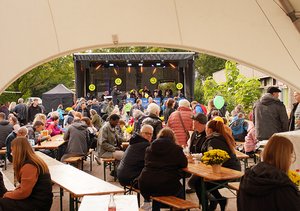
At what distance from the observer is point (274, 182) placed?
362cm

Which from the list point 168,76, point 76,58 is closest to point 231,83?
point 168,76

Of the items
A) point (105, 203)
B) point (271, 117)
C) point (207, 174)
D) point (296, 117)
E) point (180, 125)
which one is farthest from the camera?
point (180, 125)

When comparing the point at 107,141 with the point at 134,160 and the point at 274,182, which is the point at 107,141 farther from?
the point at 274,182

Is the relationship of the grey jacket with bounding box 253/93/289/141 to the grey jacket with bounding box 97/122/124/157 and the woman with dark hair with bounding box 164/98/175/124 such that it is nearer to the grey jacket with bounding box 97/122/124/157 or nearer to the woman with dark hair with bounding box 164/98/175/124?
the grey jacket with bounding box 97/122/124/157

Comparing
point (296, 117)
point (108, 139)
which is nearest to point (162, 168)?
point (296, 117)

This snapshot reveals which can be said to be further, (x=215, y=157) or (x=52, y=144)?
(x=52, y=144)

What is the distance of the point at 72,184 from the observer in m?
5.74

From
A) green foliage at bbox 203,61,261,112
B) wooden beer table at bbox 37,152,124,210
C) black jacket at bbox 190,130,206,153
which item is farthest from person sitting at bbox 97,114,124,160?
green foliage at bbox 203,61,261,112

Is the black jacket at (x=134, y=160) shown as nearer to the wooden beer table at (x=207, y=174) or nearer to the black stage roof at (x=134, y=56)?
the wooden beer table at (x=207, y=174)

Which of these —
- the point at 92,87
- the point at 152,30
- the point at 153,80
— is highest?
the point at 152,30

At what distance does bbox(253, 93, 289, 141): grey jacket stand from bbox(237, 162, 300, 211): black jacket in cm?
450

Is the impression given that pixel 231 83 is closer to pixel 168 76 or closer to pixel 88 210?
pixel 168 76

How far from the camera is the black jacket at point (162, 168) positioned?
6055 mm

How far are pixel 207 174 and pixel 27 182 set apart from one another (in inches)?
83.8
